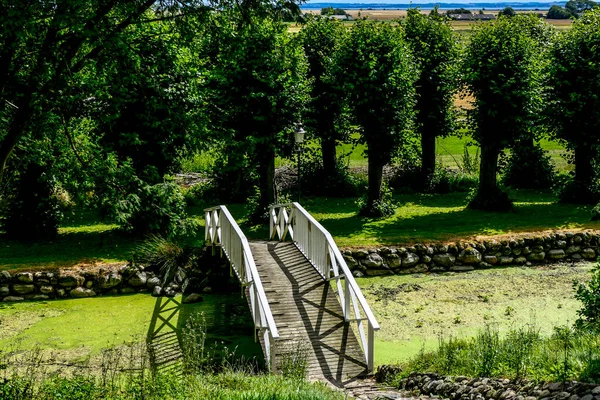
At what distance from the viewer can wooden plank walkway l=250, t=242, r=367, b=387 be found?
12773mm

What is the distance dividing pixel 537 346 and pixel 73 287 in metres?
11.4

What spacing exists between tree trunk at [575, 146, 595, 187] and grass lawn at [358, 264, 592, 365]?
596cm

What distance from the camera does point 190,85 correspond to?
2095 centimetres

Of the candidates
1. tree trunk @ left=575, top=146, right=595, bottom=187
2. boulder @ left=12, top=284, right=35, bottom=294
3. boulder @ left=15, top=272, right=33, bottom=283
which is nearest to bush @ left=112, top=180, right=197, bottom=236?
boulder @ left=15, top=272, right=33, bottom=283

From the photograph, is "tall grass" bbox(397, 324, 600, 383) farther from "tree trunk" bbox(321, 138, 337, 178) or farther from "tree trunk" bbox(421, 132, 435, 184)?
"tree trunk" bbox(421, 132, 435, 184)

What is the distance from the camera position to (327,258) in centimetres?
1571

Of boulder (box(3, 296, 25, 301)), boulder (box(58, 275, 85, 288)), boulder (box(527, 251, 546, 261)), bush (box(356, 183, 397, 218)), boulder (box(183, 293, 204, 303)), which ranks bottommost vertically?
boulder (box(183, 293, 204, 303))

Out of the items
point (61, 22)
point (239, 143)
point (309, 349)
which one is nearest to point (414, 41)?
point (239, 143)

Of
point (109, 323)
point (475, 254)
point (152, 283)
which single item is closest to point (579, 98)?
point (475, 254)

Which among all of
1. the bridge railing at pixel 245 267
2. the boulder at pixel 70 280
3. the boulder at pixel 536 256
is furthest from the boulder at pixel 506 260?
the boulder at pixel 70 280

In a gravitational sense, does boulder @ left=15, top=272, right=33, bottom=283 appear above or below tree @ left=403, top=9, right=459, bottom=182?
below

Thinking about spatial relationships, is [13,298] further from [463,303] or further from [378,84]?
[378,84]

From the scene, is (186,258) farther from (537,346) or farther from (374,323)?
(537,346)

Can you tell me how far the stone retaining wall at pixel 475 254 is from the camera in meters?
19.9
